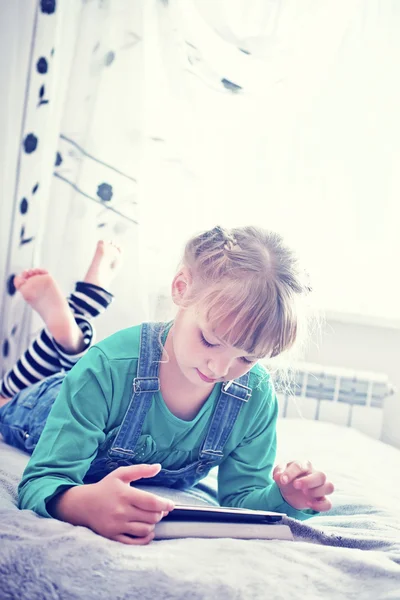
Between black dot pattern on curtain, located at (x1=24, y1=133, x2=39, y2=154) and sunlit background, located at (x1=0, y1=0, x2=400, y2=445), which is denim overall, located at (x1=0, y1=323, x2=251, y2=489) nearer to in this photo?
sunlit background, located at (x1=0, y1=0, x2=400, y2=445)

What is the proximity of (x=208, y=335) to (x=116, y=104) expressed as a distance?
3.41ft

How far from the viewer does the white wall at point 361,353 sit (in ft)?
6.60

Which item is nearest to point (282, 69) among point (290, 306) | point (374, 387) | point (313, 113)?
point (313, 113)

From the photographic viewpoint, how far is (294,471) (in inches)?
36.8

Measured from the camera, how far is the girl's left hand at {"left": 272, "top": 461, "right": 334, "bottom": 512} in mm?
915

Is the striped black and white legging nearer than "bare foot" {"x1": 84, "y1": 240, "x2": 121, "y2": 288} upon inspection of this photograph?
Yes

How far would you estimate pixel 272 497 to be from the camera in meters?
1.02

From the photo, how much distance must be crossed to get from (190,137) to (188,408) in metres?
1.02

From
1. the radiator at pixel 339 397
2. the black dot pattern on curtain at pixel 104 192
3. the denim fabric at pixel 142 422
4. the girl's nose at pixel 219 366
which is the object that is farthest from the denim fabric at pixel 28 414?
the radiator at pixel 339 397

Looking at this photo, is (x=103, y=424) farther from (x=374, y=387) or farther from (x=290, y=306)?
(x=374, y=387)

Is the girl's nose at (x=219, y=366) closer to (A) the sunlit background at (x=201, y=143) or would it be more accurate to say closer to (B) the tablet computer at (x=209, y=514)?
(B) the tablet computer at (x=209, y=514)

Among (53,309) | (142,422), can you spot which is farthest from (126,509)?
(53,309)

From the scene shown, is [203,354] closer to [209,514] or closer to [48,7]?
[209,514]

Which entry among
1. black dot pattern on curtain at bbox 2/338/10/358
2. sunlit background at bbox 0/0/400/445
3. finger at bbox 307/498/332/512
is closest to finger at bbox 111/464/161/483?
finger at bbox 307/498/332/512
